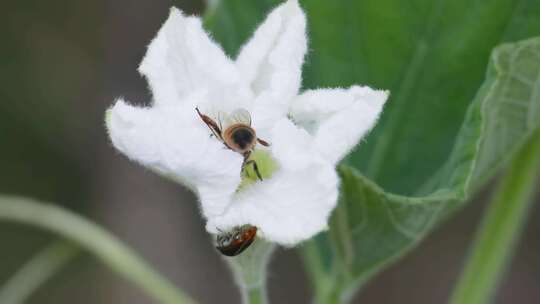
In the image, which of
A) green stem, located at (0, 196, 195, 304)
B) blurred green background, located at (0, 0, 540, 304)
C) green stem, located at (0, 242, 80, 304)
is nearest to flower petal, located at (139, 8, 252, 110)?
green stem, located at (0, 196, 195, 304)

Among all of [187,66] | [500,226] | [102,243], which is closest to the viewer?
[187,66]

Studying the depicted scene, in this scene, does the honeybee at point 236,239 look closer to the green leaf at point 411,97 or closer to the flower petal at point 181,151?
the flower petal at point 181,151

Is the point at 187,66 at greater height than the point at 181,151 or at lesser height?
greater

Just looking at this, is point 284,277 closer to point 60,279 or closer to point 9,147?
point 60,279

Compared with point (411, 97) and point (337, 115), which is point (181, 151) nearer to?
point (337, 115)

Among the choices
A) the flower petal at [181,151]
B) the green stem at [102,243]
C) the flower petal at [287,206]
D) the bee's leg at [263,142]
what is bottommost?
the flower petal at [287,206]

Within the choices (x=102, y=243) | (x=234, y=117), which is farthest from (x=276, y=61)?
(x=102, y=243)

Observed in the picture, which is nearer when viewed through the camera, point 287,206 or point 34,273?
point 287,206

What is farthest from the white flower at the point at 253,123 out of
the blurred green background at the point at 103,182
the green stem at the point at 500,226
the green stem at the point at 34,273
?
the blurred green background at the point at 103,182
